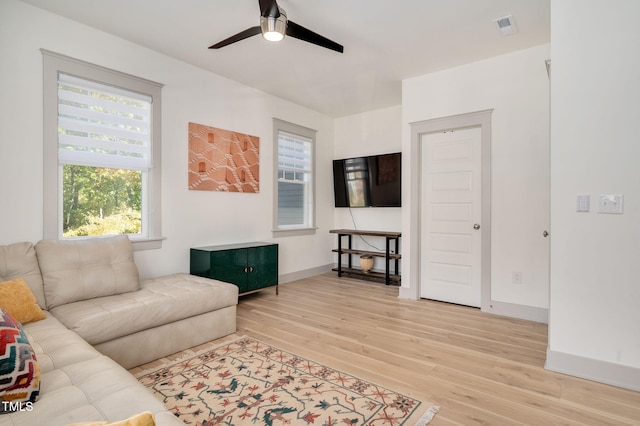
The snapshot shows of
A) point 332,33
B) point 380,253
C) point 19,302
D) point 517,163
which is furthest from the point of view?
point 380,253

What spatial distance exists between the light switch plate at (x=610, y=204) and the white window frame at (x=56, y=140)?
12.9 feet

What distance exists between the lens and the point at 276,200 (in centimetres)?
513

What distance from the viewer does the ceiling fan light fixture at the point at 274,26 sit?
252cm

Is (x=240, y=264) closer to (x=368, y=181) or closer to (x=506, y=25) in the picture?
(x=368, y=181)

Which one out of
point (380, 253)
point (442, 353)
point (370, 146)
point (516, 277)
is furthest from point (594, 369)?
point (370, 146)

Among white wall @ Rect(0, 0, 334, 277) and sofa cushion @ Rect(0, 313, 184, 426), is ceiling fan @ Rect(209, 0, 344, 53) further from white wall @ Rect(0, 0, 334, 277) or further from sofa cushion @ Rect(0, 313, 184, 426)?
sofa cushion @ Rect(0, 313, 184, 426)

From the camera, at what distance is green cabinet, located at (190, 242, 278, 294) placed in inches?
149

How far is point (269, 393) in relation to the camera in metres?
2.17

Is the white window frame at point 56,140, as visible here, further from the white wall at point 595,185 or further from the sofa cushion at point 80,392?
the white wall at point 595,185

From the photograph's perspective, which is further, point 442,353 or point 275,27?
point 442,353

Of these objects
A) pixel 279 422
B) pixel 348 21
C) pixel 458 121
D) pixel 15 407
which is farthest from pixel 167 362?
pixel 458 121

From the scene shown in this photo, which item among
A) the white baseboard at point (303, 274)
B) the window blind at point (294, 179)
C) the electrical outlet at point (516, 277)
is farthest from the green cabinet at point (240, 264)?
the electrical outlet at point (516, 277)

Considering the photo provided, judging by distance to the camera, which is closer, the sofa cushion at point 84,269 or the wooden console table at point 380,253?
the sofa cushion at point 84,269

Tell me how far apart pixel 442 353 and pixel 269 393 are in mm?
1465
